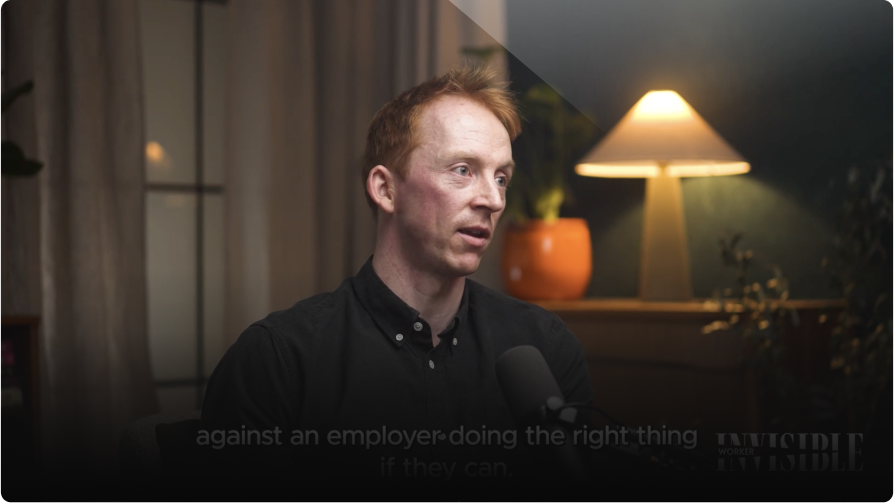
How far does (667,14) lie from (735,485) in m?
1.11

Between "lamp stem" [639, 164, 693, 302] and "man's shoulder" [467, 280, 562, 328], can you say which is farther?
"lamp stem" [639, 164, 693, 302]

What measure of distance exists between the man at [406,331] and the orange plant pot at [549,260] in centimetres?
76

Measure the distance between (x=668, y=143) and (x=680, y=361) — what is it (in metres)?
0.52

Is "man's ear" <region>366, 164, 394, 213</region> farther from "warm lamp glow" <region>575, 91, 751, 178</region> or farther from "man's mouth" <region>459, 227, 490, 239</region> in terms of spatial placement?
"warm lamp glow" <region>575, 91, 751, 178</region>

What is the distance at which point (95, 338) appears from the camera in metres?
1.64

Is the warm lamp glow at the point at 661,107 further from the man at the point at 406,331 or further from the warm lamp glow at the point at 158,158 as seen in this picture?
the warm lamp glow at the point at 158,158

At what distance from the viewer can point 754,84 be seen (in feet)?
5.83

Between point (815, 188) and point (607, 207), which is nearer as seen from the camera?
point (815, 188)

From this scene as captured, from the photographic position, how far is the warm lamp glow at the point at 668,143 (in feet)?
5.94

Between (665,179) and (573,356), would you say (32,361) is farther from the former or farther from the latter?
(665,179)

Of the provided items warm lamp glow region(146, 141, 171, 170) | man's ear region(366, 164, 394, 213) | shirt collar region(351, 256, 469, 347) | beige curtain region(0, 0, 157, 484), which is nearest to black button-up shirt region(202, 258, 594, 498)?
shirt collar region(351, 256, 469, 347)

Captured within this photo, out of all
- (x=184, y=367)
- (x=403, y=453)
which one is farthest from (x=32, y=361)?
(x=403, y=453)

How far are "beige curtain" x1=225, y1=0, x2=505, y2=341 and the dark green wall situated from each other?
0.77 feet

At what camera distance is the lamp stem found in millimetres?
1867
